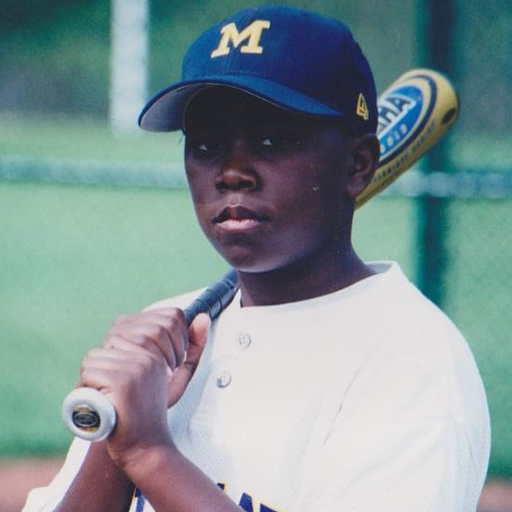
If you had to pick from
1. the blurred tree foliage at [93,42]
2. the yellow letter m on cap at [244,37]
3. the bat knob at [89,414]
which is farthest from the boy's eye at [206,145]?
the blurred tree foliage at [93,42]

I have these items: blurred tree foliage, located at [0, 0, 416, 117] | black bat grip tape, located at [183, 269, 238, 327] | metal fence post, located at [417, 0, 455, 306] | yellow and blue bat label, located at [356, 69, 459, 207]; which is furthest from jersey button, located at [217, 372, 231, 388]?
blurred tree foliage, located at [0, 0, 416, 117]

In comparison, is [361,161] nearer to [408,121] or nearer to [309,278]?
[309,278]

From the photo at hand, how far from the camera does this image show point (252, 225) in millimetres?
1385

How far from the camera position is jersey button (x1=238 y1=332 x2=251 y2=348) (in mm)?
1487

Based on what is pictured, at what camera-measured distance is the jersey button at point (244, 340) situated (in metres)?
1.49

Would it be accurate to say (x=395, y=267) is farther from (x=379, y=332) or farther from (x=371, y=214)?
(x=371, y=214)

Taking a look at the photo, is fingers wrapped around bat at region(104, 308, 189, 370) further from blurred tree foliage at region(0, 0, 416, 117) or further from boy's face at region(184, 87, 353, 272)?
blurred tree foliage at region(0, 0, 416, 117)

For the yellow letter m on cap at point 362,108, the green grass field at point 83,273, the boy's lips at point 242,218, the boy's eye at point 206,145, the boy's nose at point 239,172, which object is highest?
the yellow letter m on cap at point 362,108

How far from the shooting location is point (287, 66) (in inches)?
56.9

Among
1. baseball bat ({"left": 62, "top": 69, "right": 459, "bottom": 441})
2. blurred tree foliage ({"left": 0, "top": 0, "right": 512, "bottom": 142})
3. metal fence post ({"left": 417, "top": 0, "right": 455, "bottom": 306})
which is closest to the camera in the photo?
baseball bat ({"left": 62, "top": 69, "right": 459, "bottom": 441})

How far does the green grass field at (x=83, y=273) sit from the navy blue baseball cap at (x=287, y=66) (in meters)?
2.76

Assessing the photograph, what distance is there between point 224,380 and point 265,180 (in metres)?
0.29

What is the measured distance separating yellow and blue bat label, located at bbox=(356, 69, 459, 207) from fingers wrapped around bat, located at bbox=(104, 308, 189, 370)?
0.74 metres

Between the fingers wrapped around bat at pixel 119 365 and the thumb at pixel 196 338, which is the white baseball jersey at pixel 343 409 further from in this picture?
the fingers wrapped around bat at pixel 119 365
